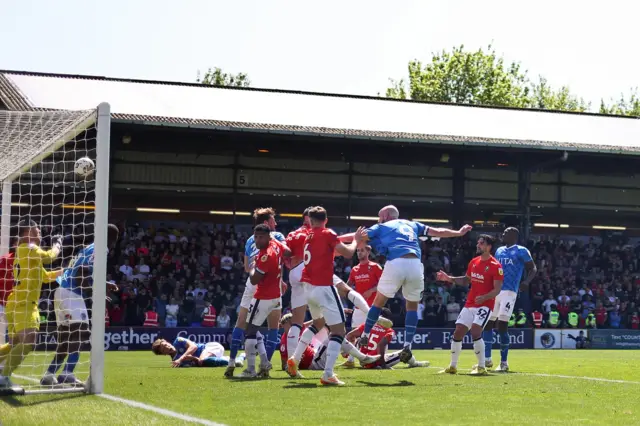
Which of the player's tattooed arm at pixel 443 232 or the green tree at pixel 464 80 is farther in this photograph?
the green tree at pixel 464 80

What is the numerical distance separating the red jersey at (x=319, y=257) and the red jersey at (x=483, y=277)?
3.09m

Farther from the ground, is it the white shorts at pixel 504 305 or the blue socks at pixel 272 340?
the white shorts at pixel 504 305

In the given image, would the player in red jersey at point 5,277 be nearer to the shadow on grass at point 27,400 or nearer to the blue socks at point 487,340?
the shadow on grass at point 27,400

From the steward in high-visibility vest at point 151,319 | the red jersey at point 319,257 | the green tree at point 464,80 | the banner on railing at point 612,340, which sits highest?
the green tree at point 464,80

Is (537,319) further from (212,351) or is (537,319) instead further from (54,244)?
(54,244)

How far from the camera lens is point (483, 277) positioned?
14.5 meters

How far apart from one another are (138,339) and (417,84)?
170 ft

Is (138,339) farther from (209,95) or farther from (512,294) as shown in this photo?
(512,294)

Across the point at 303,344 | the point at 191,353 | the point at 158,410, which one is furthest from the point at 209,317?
the point at 158,410

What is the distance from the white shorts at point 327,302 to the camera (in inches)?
472

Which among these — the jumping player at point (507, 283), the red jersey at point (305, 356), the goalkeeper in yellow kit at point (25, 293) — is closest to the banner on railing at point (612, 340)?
the jumping player at point (507, 283)

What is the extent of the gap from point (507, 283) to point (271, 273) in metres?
→ 4.49

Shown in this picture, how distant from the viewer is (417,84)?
245 ft

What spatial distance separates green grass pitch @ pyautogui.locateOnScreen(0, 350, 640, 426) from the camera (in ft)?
28.0
